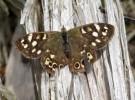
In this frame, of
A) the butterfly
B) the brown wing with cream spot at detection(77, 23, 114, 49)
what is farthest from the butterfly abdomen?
the brown wing with cream spot at detection(77, 23, 114, 49)

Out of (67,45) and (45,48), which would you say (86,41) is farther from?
(45,48)

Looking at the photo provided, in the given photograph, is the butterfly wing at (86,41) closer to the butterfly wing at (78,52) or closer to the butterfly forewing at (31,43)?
the butterfly wing at (78,52)

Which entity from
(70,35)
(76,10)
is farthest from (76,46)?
(76,10)

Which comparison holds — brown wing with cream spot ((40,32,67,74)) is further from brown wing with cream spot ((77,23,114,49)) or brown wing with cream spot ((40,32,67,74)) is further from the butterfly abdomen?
brown wing with cream spot ((77,23,114,49))

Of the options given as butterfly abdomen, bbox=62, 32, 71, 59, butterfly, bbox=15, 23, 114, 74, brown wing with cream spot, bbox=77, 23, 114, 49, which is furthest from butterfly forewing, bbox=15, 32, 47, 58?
brown wing with cream spot, bbox=77, 23, 114, 49

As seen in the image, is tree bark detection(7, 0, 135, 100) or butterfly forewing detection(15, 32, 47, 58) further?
butterfly forewing detection(15, 32, 47, 58)

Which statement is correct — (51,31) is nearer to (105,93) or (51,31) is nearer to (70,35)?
(70,35)

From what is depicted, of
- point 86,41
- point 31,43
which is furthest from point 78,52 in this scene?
point 31,43

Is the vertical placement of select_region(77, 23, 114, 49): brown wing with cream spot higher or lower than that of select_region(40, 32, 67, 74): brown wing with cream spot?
higher
